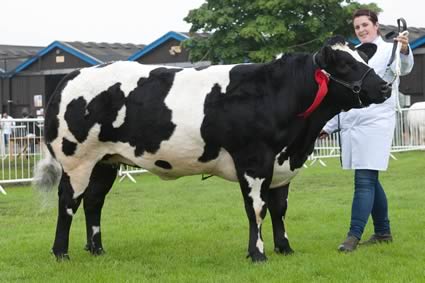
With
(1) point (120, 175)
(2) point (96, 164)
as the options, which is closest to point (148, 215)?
(2) point (96, 164)

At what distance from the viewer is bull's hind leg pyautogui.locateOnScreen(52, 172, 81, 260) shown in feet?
23.5

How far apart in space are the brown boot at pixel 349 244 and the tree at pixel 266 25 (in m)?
25.2

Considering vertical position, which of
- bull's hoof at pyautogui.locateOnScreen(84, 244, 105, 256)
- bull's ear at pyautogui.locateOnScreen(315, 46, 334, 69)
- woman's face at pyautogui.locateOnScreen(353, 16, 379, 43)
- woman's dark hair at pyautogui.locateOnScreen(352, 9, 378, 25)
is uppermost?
woman's dark hair at pyautogui.locateOnScreen(352, 9, 378, 25)

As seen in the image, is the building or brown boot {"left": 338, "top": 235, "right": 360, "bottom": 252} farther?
the building

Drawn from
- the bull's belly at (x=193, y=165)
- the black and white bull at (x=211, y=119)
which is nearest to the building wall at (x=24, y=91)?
the black and white bull at (x=211, y=119)

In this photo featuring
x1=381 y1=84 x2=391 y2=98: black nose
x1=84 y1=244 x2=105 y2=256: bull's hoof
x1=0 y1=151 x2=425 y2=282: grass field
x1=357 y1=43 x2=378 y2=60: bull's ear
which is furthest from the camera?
x1=84 y1=244 x2=105 y2=256: bull's hoof

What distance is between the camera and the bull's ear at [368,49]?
285 inches

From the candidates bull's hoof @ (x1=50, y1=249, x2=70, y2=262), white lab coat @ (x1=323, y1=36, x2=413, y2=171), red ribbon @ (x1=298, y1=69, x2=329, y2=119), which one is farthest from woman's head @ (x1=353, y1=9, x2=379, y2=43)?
bull's hoof @ (x1=50, y1=249, x2=70, y2=262)

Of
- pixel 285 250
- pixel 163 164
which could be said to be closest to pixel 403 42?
pixel 285 250

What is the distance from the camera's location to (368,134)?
23.1 feet

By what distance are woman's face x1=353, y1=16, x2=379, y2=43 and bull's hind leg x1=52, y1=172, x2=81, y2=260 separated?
3.24 metres

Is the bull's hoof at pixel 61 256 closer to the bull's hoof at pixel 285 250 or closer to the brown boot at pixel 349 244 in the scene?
the bull's hoof at pixel 285 250

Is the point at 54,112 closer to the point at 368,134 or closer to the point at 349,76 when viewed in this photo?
the point at 349,76

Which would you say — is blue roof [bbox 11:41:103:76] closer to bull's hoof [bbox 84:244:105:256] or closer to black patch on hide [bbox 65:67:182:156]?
bull's hoof [bbox 84:244:105:256]
